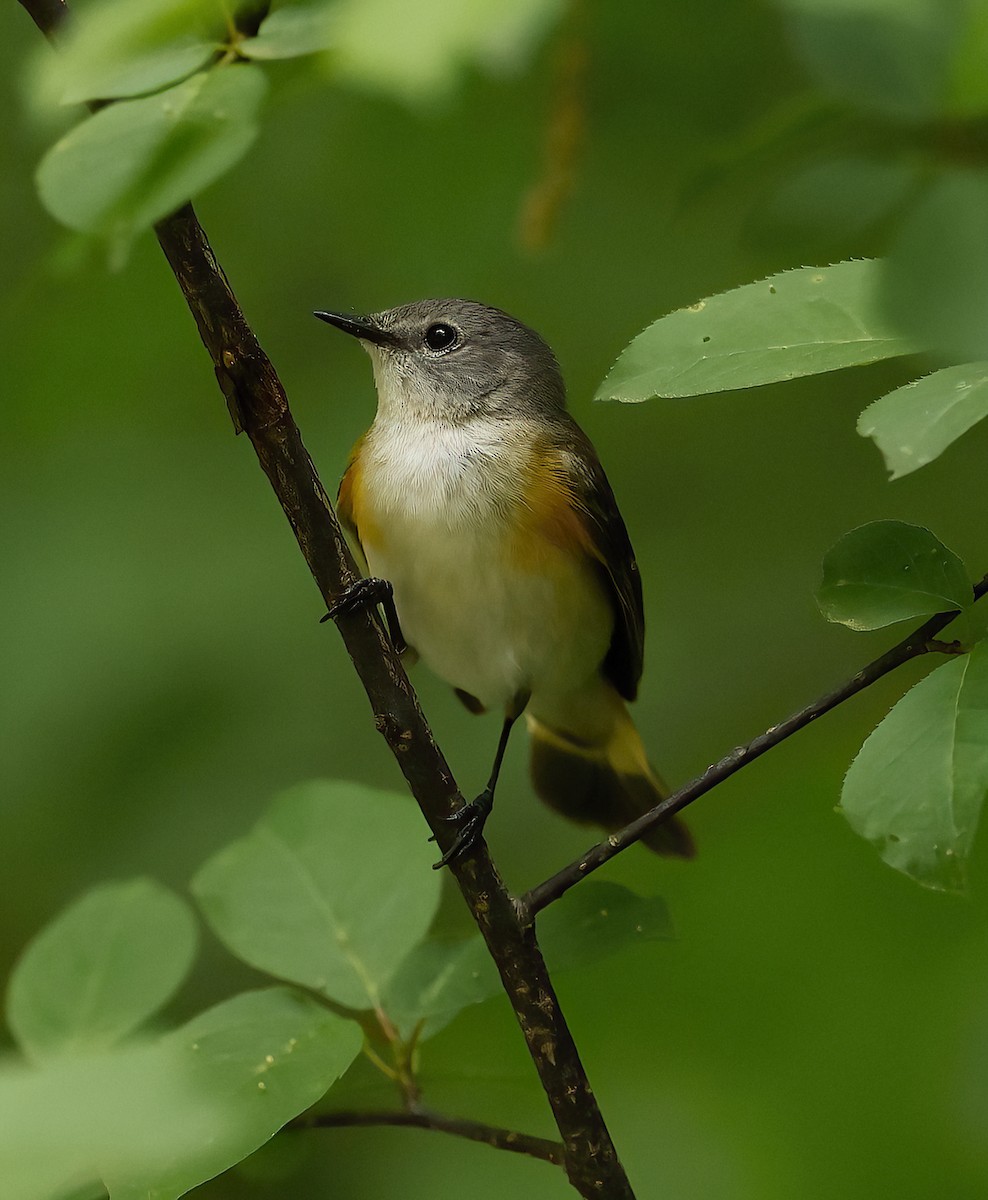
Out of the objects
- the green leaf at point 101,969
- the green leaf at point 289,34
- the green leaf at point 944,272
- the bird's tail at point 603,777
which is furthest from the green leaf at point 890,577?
the bird's tail at point 603,777

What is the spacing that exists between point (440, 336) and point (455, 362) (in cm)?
10

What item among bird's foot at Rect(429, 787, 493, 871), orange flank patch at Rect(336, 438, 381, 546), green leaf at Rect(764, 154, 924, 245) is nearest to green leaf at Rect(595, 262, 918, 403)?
green leaf at Rect(764, 154, 924, 245)

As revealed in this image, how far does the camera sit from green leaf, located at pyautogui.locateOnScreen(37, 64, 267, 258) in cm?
105

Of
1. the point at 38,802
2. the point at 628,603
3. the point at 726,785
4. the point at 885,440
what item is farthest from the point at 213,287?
the point at 726,785

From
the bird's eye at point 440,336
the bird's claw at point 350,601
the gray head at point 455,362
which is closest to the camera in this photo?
the bird's claw at point 350,601

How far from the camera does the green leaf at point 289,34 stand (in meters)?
1.03

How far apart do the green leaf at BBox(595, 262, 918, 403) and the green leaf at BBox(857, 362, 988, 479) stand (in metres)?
0.08

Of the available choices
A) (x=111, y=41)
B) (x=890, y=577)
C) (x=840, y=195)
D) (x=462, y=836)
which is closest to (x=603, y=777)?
(x=462, y=836)

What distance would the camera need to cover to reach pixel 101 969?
189cm

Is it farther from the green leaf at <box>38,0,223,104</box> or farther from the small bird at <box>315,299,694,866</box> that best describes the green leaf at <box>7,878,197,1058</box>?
the green leaf at <box>38,0,223,104</box>

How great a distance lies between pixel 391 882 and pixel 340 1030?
41cm

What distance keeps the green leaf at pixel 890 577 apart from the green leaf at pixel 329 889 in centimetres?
86

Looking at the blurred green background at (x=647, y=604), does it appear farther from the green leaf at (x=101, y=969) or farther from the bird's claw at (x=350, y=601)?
the bird's claw at (x=350, y=601)

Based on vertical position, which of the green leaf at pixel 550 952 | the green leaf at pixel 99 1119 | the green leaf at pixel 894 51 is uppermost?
the green leaf at pixel 894 51
